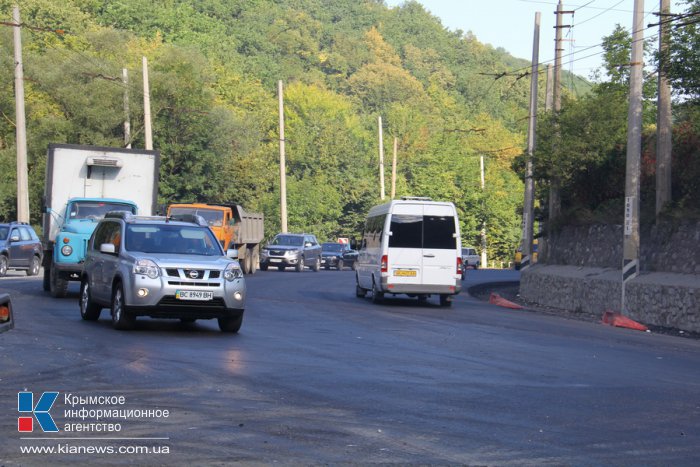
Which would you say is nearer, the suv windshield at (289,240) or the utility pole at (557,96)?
the utility pole at (557,96)

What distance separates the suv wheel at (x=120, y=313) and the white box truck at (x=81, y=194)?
24.0ft

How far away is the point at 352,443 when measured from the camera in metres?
8.61

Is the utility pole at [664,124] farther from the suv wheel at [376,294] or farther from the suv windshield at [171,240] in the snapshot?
the suv windshield at [171,240]

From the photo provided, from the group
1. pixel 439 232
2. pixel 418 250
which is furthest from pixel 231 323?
pixel 439 232

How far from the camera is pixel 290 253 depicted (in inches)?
2256

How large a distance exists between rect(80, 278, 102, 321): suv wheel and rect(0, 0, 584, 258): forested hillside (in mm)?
23035

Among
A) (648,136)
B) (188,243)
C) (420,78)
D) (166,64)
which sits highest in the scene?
(420,78)

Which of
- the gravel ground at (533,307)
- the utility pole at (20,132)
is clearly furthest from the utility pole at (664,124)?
the utility pole at (20,132)

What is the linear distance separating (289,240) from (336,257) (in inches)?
320

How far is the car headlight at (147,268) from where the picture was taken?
57.2 ft

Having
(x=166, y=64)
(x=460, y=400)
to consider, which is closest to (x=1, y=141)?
(x=166, y=64)

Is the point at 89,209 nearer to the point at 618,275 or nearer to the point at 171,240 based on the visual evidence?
the point at 171,240

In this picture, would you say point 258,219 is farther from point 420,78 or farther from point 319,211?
point 420,78

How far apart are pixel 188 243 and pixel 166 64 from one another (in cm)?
5771
